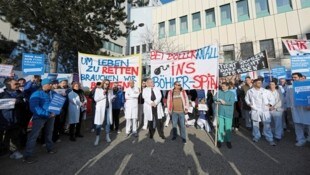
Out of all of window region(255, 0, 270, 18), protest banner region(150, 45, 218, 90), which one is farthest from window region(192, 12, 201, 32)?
protest banner region(150, 45, 218, 90)

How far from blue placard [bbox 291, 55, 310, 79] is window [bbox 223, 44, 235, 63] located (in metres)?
15.5

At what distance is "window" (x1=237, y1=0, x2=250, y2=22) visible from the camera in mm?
21489

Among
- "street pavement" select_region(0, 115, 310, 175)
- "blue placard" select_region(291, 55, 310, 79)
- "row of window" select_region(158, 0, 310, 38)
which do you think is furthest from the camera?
"row of window" select_region(158, 0, 310, 38)

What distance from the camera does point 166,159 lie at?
15.5ft

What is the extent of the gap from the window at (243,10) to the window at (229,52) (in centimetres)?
311

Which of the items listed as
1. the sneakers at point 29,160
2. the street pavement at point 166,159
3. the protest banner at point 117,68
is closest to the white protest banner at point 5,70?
the protest banner at point 117,68

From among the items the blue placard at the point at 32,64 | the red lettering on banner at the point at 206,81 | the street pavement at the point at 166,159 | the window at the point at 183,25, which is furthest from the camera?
the window at the point at 183,25

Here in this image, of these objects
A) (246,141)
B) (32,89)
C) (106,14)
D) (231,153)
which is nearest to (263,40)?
(106,14)

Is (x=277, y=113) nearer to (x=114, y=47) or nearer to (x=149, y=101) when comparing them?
(x=149, y=101)

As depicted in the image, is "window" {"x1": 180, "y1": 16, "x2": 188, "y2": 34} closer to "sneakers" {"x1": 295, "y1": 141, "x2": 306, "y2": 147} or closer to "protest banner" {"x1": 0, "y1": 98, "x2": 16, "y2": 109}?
"sneakers" {"x1": 295, "y1": 141, "x2": 306, "y2": 147}

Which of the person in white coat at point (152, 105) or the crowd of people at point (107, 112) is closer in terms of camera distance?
the crowd of people at point (107, 112)

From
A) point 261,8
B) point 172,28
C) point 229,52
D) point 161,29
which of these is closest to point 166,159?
point 229,52

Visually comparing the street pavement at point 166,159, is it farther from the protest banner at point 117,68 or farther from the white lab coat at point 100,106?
the protest banner at point 117,68

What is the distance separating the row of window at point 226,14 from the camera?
64.2 ft
